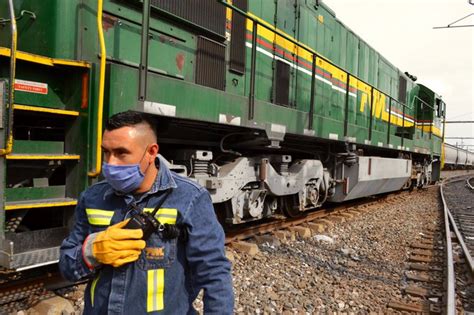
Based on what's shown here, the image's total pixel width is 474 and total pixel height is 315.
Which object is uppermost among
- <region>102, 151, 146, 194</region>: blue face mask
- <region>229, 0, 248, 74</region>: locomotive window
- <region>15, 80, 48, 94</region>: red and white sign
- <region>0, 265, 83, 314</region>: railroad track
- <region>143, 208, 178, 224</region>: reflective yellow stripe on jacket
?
<region>229, 0, 248, 74</region>: locomotive window

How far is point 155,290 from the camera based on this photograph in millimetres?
1520

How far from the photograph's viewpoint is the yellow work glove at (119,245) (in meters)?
1.46

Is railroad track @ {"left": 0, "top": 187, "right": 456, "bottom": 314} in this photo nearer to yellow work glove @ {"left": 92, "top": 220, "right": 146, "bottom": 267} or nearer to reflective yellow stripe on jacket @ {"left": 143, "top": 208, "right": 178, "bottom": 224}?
yellow work glove @ {"left": 92, "top": 220, "right": 146, "bottom": 267}

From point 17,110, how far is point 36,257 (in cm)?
102

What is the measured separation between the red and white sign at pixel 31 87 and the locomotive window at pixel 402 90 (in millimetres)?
12137

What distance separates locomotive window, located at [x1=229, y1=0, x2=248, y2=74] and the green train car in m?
0.02

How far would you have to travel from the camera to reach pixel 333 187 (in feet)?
26.5

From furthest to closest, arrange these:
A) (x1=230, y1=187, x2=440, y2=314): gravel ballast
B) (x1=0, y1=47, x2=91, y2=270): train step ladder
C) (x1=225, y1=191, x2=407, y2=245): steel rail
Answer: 1. (x1=225, y1=191, x2=407, y2=245): steel rail
2. (x1=230, y1=187, x2=440, y2=314): gravel ballast
3. (x1=0, y1=47, x2=91, y2=270): train step ladder

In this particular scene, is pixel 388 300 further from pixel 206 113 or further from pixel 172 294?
pixel 172 294

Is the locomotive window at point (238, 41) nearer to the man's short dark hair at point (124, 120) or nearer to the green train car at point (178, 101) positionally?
the green train car at point (178, 101)

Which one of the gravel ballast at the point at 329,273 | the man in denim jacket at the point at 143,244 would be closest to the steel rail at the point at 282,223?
the gravel ballast at the point at 329,273

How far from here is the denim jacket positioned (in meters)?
1.52

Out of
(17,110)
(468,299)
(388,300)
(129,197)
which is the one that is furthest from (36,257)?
(468,299)

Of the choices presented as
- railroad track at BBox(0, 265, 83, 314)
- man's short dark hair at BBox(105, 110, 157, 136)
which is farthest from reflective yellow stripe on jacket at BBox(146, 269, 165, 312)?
railroad track at BBox(0, 265, 83, 314)
